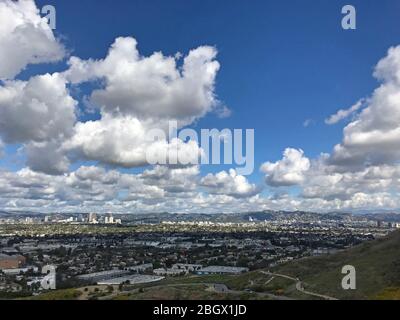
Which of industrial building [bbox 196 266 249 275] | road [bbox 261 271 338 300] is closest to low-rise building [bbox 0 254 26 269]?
industrial building [bbox 196 266 249 275]

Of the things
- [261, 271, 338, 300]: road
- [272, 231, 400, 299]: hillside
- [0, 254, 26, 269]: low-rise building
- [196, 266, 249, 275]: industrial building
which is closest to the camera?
[272, 231, 400, 299]: hillside

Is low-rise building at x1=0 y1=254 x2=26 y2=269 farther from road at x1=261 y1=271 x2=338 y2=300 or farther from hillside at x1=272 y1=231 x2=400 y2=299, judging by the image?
hillside at x1=272 y1=231 x2=400 y2=299

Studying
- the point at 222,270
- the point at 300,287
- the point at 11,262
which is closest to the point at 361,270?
the point at 300,287

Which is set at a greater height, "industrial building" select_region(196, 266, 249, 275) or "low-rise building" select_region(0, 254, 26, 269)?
"industrial building" select_region(196, 266, 249, 275)

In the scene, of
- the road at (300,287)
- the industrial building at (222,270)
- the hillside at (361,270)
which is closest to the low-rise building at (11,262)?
the industrial building at (222,270)

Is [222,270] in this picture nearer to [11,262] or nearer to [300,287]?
[300,287]

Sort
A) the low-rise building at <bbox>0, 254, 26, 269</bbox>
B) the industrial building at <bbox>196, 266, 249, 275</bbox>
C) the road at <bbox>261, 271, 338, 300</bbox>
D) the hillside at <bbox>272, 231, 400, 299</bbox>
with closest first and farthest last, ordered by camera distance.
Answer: the hillside at <bbox>272, 231, 400, 299</bbox> → the road at <bbox>261, 271, 338, 300</bbox> → the industrial building at <bbox>196, 266, 249, 275</bbox> → the low-rise building at <bbox>0, 254, 26, 269</bbox>
